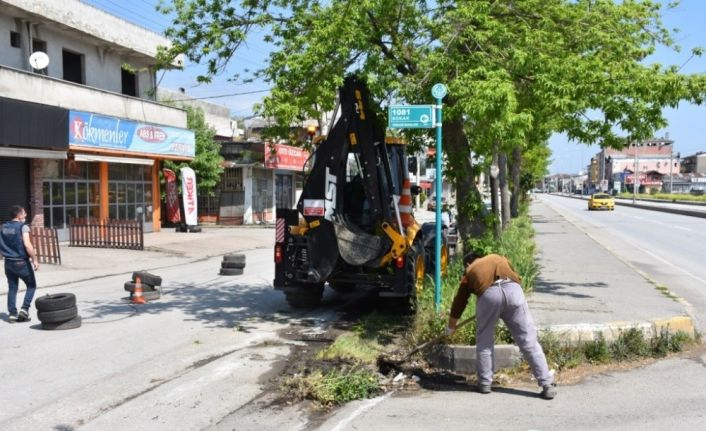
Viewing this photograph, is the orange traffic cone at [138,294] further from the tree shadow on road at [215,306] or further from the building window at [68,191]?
the building window at [68,191]

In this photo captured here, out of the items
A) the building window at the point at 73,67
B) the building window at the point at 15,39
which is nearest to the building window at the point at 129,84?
the building window at the point at 73,67

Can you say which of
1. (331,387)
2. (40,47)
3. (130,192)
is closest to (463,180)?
(331,387)

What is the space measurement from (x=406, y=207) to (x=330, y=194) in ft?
5.30

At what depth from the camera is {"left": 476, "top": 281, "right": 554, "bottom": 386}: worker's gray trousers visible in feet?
18.9

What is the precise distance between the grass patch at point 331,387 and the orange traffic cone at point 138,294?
218 inches

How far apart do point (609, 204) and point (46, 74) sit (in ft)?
147

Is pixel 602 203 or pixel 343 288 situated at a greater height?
pixel 602 203

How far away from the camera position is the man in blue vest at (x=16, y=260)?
9375mm

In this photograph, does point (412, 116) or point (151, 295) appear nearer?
point (412, 116)

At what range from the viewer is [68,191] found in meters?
21.9

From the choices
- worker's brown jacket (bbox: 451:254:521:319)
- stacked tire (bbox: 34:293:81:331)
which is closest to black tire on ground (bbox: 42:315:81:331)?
stacked tire (bbox: 34:293:81:331)

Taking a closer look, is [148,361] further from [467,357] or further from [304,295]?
[467,357]

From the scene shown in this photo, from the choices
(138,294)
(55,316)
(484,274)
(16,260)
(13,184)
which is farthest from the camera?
(13,184)

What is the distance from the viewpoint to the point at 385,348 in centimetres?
768
